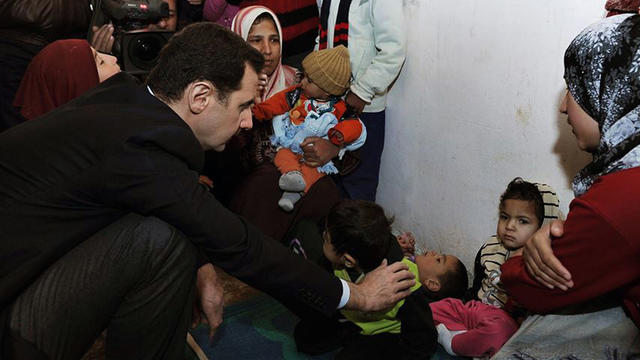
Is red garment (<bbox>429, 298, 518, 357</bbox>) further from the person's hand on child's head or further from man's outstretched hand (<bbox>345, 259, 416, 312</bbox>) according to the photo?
the person's hand on child's head

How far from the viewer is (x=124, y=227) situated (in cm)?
140

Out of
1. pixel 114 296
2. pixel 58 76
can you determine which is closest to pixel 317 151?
pixel 58 76

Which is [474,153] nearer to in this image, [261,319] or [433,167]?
[433,167]

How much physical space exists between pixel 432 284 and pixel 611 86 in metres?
1.17

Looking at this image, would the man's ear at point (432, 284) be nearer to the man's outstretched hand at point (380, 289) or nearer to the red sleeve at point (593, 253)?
the man's outstretched hand at point (380, 289)

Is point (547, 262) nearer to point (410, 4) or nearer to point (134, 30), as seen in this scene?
point (410, 4)

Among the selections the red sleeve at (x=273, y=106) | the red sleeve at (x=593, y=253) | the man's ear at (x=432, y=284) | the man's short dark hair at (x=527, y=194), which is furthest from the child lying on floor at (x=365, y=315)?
the red sleeve at (x=273, y=106)

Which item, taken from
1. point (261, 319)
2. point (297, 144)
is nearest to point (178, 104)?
point (261, 319)

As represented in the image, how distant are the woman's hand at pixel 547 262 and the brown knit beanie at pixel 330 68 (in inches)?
54.6

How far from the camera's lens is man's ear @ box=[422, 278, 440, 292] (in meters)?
2.34

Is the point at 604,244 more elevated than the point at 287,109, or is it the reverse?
the point at 604,244

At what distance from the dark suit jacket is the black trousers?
1.8 inches

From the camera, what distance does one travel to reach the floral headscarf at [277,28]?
280cm

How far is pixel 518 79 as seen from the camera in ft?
7.06
